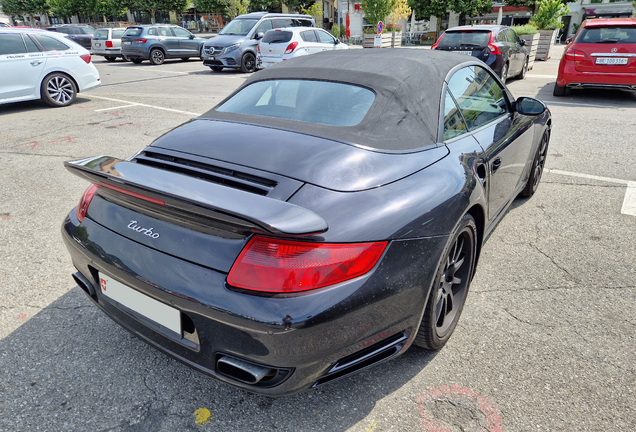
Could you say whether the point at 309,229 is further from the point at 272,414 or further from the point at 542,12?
the point at 542,12

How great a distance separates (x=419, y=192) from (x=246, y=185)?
0.78 metres

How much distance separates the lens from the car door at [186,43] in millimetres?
19328

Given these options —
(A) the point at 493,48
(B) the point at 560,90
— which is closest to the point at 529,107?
(B) the point at 560,90

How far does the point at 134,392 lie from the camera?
217cm

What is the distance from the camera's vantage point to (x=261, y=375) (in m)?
1.71

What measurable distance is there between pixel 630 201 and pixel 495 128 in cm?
234

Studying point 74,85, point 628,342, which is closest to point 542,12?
point 74,85

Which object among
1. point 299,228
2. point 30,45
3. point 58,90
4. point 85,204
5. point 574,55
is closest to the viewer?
point 299,228

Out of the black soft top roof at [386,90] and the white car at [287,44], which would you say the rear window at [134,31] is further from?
the black soft top roof at [386,90]

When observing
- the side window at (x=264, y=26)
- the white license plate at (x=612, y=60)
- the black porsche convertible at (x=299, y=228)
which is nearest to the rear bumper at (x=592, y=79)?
the white license plate at (x=612, y=60)

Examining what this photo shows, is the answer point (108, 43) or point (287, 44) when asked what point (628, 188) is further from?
point (108, 43)

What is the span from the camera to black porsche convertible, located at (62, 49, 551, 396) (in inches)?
65.3

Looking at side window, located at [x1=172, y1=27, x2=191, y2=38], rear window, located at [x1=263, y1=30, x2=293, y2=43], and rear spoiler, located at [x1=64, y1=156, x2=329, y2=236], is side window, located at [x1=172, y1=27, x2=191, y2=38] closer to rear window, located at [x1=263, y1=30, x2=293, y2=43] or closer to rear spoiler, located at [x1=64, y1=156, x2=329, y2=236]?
rear window, located at [x1=263, y1=30, x2=293, y2=43]

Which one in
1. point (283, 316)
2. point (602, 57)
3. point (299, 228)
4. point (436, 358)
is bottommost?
point (436, 358)
